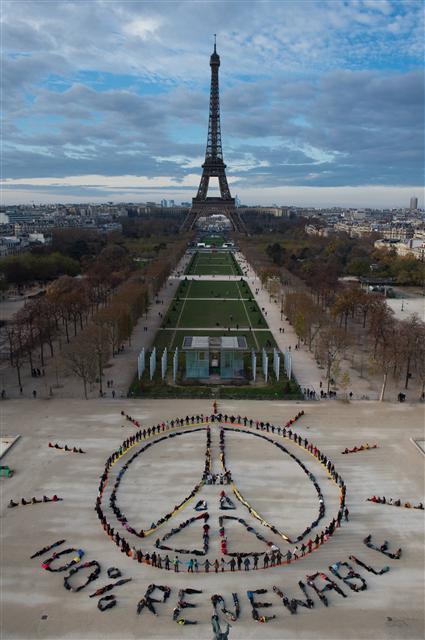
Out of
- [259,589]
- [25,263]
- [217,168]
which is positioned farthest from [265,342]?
[217,168]

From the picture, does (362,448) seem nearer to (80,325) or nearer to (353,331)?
(353,331)

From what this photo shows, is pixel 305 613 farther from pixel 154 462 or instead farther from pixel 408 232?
pixel 408 232

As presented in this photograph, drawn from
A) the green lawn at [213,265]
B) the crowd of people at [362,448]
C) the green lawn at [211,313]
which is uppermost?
the green lawn at [213,265]

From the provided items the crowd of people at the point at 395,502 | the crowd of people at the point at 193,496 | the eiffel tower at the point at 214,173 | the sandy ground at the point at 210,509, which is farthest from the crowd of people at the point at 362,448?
the eiffel tower at the point at 214,173

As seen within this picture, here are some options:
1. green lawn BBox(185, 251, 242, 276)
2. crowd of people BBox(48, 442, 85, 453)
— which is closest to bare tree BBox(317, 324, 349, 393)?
crowd of people BBox(48, 442, 85, 453)

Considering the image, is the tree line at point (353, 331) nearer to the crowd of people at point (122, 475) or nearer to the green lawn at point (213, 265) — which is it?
the crowd of people at point (122, 475)

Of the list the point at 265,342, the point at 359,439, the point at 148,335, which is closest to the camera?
the point at 359,439
